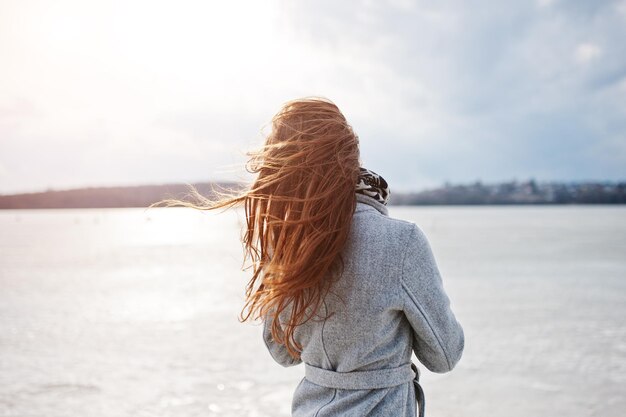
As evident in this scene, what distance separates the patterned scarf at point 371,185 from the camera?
55.1 inches

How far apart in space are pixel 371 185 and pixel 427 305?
0.31 m

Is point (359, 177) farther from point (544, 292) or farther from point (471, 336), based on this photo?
point (544, 292)

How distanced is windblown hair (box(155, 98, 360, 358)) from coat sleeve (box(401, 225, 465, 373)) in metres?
0.16

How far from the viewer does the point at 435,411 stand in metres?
5.00

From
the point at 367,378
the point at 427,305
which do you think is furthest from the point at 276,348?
the point at 427,305

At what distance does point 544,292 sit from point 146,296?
8188 mm

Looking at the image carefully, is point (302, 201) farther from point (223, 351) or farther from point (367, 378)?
point (223, 351)

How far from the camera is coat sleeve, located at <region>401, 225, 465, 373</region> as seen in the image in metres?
1.36

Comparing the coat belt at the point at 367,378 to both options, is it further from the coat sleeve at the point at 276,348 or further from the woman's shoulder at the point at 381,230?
the woman's shoulder at the point at 381,230

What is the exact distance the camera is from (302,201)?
52.6 inches

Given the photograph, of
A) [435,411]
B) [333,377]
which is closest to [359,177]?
[333,377]

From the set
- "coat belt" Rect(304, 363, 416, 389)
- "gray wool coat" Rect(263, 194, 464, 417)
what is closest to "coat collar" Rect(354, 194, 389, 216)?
"gray wool coat" Rect(263, 194, 464, 417)

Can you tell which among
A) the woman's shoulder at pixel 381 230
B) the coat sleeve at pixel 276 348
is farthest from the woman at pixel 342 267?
the coat sleeve at pixel 276 348

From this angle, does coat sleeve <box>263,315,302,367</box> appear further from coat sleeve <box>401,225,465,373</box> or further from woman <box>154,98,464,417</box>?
coat sleeve <box>401,225,465,373</box>
